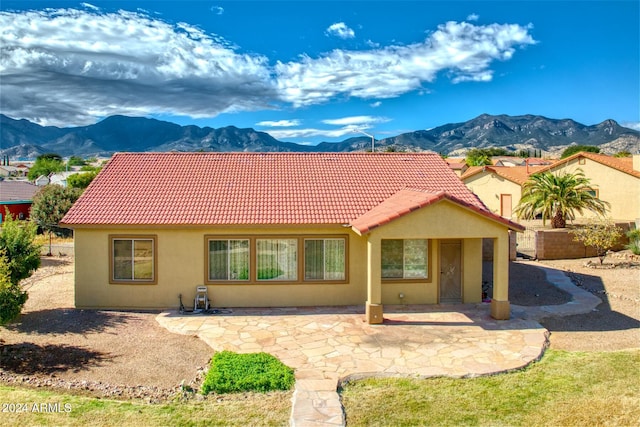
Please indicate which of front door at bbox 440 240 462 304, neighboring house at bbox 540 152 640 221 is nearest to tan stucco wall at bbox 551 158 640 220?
neighboring house at bbox 540 152 640 221

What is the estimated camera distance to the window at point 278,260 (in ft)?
Answer: 55.2

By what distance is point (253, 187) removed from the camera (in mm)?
18438

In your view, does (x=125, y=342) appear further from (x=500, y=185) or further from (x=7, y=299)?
(x=500, y=185)

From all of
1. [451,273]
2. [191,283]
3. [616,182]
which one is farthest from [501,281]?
[616,182]

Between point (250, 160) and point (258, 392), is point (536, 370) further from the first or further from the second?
point (250, 160)

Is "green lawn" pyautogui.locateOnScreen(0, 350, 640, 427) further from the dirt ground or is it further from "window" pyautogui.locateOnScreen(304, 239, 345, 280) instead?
"window" pyautogui.locateOnScreen(304, 239, 345, 280)

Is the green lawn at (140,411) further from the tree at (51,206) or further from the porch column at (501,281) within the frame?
the tree at (51,206)

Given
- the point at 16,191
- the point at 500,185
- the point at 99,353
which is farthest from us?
the point at 16,191

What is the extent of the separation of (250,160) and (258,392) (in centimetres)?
1216

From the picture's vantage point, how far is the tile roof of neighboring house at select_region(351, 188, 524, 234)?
48.6ft

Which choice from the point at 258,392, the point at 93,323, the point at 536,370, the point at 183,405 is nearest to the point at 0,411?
the point at 183,405

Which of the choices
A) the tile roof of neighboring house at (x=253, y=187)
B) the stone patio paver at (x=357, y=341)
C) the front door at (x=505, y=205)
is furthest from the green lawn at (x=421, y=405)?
the front door at (x=505, y=205)

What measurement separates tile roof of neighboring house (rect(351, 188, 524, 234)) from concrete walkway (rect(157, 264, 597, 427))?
2885mm

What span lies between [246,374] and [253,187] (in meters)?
9.07
